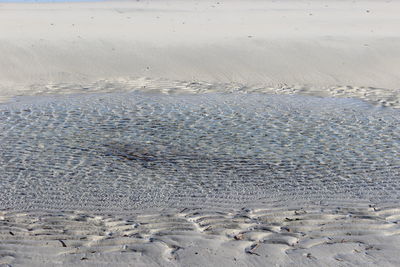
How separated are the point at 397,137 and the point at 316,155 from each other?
1.11m

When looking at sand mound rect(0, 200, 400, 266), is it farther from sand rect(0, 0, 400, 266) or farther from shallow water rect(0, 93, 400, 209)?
shallow water rect(0, 93, 400, 209)

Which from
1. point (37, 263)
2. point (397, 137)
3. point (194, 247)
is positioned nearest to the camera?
point (37, 263)

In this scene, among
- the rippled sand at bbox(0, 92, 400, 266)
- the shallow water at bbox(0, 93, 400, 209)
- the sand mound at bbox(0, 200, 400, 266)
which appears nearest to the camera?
the sand mound at bbox(0, 200, 400, 266)

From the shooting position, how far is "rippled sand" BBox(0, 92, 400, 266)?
3.59 meters

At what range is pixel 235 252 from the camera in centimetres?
350

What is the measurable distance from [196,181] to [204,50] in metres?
6.66

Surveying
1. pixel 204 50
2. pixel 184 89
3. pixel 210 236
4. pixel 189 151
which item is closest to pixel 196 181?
pixel 189 151

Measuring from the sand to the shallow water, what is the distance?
0.07ft

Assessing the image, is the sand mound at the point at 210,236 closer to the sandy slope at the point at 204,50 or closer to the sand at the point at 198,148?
the sand at the point at 198,148

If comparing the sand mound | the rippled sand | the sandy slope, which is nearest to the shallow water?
the rippled sand

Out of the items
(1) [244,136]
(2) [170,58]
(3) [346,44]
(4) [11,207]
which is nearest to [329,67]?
(3) [346,44]

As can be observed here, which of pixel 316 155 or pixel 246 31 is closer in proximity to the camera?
pixel 316 155

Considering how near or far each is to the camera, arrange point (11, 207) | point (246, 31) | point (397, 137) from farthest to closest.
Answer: point (246, 31)
point (397, 137)
point (11, 207)

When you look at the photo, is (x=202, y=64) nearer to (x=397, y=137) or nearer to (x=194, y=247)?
(x=397, y=137)
